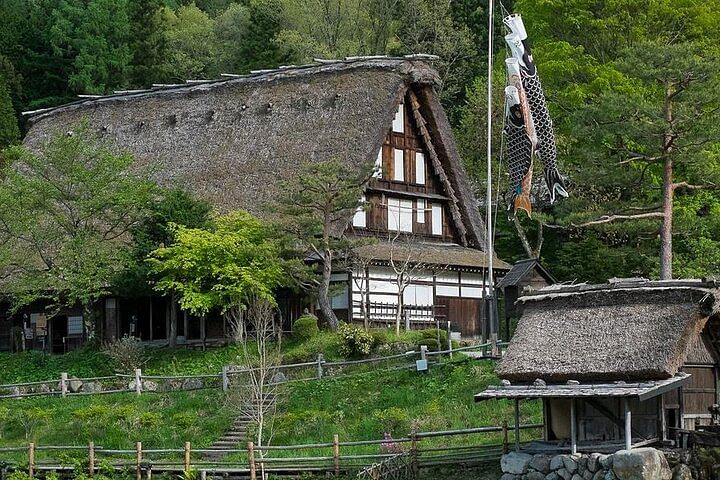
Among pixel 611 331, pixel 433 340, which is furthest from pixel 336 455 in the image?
pixel 433 340

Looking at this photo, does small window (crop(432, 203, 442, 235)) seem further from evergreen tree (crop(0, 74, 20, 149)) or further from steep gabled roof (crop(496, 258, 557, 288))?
evergreen tree (crop(0, 74, 20, 149))

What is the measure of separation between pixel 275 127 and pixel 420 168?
510 cm

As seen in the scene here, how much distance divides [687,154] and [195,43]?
134 feet

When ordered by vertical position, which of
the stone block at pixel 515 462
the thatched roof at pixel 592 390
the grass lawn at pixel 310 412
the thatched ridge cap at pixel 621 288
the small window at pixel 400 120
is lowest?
the stone block at pixel 515 462

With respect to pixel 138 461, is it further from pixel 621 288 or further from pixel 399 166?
pixel 399 166

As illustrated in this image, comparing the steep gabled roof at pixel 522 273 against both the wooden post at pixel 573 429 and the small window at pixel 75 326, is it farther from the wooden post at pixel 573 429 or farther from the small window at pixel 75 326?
the small window at pixel 75 326

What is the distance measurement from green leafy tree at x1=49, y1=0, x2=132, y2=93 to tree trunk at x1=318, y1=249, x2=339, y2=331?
100ft

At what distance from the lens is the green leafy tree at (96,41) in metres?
65.8

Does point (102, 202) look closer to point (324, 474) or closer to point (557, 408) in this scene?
point (324, 474)

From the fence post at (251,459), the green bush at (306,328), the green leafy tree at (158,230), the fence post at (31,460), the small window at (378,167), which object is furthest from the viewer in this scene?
the green leafy tree at (158,230)

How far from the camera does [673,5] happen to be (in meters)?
44.9

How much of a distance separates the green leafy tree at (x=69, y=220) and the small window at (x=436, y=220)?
30.5 feet

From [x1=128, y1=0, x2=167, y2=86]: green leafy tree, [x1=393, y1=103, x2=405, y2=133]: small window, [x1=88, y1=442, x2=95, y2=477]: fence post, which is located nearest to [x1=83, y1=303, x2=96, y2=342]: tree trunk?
[x1=393, y1=103, x2=405, y2=133]: small window

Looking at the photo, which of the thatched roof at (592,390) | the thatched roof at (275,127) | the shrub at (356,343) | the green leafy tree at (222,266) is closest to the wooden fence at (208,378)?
the shrub at (356,343)
